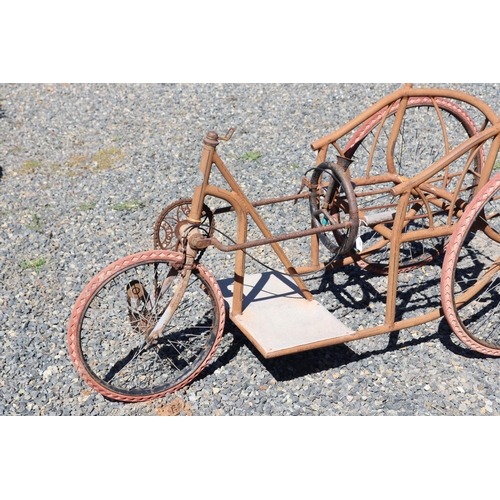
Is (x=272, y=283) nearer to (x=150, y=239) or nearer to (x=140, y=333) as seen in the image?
(x=140, y=333)

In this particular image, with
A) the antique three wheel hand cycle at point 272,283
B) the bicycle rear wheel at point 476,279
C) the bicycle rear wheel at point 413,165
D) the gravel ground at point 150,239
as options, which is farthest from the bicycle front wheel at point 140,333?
the bicycle rear wheel at point 476,279

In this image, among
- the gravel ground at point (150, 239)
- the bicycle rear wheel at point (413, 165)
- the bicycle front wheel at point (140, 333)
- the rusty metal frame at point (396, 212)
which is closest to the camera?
the bicycle front wheel at point (140, 333)

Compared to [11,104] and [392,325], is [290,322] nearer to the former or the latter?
[392,325]

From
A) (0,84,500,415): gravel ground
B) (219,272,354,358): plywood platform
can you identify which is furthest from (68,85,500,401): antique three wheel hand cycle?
(0,84,500,415): gravel ground

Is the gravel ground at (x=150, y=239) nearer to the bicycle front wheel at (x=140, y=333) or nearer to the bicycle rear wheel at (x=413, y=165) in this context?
the bicycle front wheel at (x=140, y=333)

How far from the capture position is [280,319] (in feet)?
12.4

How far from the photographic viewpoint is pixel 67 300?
440cm

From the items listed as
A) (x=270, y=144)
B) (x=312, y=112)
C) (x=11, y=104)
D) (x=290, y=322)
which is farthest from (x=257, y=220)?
(x=11, y=104)

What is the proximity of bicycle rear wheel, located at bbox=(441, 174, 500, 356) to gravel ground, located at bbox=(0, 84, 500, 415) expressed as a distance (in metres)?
0.21

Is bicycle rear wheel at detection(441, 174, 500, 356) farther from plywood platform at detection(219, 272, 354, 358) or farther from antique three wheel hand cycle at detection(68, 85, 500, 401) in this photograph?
plywood platform at detection(219, 272, 354, 358)

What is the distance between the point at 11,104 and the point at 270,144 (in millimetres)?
2974

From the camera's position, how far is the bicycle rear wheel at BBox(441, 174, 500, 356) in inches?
138

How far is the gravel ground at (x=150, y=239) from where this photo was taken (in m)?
3.70

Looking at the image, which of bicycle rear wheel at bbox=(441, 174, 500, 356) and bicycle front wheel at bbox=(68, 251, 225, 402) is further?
bicycle rear wheel at bbox=(441, 174, 500, 356)
